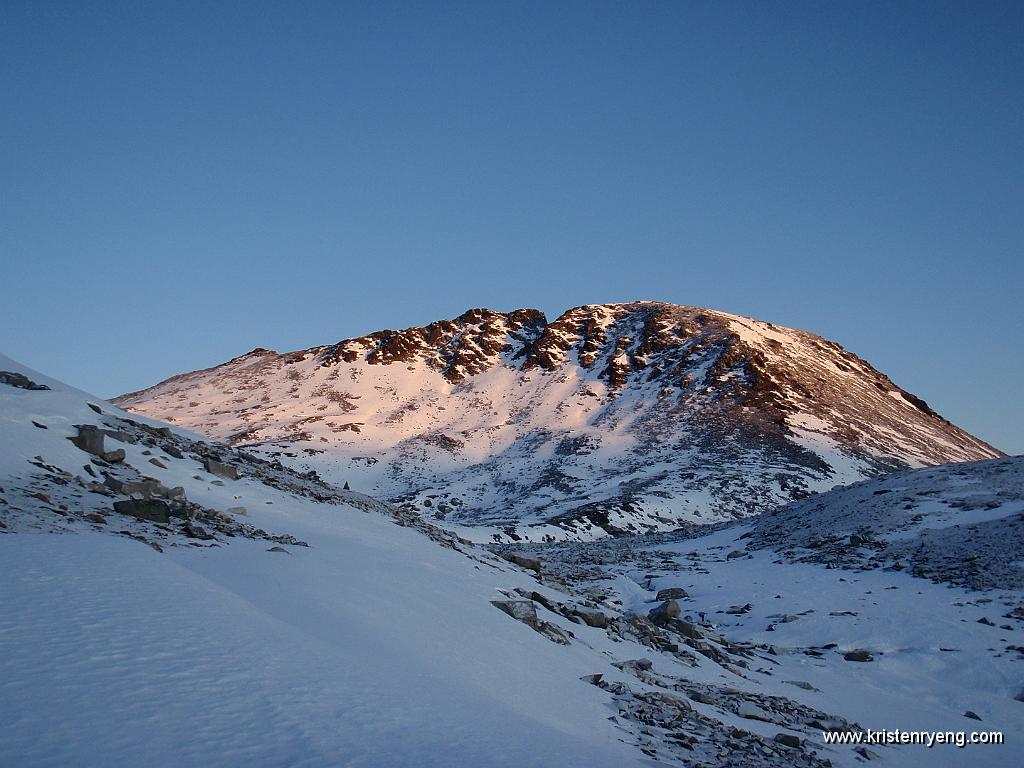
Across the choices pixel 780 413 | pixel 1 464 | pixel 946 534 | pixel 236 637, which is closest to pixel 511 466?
pixel 780 413

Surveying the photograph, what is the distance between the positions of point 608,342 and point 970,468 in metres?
76.6

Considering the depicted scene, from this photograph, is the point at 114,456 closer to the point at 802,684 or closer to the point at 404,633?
the point at 404,633

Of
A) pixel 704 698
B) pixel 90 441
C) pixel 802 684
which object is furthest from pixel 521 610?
pixel 90 441

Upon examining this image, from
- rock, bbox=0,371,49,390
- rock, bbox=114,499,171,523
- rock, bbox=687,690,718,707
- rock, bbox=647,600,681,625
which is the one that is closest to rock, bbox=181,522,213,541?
rock, bbox=114,499,171,523

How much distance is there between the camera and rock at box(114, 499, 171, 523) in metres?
13.4

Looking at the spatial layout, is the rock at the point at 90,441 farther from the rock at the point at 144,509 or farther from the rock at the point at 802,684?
the rock at the point at 802,684

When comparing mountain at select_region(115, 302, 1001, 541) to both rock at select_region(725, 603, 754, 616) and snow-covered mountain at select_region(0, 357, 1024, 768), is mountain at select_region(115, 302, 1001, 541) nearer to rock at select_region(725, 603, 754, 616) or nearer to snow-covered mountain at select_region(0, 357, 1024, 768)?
rock at select_region(725, 603, 754, 616)

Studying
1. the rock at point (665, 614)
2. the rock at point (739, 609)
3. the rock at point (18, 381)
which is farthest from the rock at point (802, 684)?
the rock at point (18, 381)

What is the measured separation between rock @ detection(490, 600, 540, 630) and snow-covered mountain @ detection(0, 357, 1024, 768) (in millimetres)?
33

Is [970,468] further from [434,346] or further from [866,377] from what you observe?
[434,346]

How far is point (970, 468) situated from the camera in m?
Answer: 34.7

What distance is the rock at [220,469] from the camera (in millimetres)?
20297

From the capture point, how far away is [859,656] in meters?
17.7

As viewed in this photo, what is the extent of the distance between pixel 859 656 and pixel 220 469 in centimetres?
1913
